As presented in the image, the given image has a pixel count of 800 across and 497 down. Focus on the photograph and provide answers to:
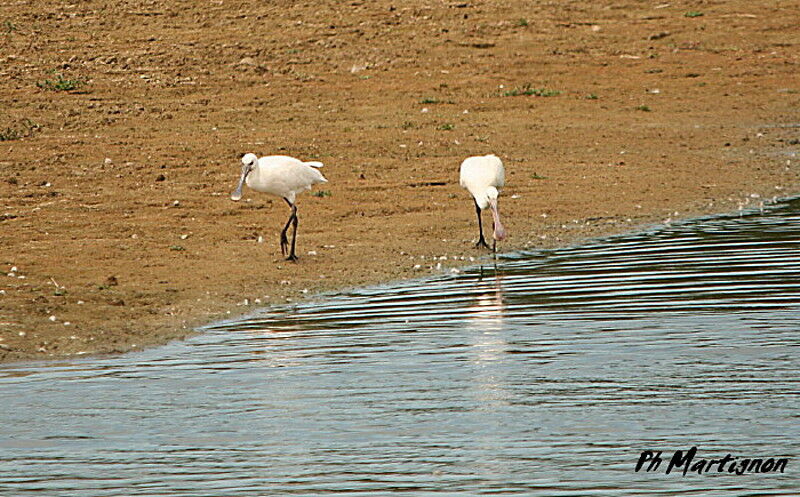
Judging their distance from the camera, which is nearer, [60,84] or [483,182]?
[483,182]

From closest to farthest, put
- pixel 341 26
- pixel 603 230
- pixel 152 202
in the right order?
1. pixel 603 230
2. pixel 152 202
3. pixel 341 26

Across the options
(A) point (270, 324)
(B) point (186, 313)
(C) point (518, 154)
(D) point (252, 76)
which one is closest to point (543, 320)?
(A) point (270, 324)

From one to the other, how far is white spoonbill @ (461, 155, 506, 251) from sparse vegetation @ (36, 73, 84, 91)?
893 cm

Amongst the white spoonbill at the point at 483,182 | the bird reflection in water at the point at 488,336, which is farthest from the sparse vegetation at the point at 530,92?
the bird reflection in water at the point at 488,336

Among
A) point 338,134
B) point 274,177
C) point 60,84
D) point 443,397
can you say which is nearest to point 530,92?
point 338,134

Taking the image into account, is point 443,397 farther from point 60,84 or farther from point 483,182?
point 60,84

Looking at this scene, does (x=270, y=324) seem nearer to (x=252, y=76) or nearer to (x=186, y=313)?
(x=186, y=313)

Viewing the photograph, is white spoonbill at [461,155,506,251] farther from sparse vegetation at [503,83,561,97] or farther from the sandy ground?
sparse vegetation at [503,83,561,97]

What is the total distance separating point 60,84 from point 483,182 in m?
9.50

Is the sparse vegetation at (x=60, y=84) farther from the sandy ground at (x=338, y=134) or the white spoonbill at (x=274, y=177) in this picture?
the white spoonbill at (x=274, y=177)

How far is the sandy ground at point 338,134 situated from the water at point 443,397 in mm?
1284

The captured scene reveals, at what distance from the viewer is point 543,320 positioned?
10.2m

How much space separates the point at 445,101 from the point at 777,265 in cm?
1077

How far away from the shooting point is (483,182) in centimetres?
1434
